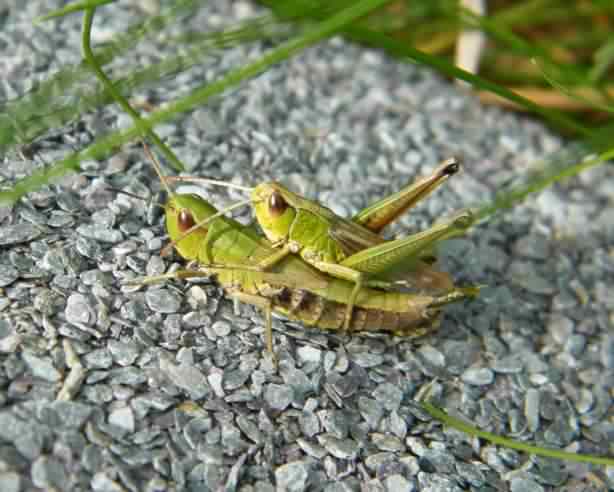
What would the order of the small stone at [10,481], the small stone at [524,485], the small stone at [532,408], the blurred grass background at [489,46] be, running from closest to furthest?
1. the small stone at [10,481]
2. the small stone at [524,485]
3. the small stone at [532,408]
4. the blurred grass background at [489,46]

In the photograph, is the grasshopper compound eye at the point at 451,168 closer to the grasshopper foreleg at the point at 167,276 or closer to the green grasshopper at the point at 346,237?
the green grasshopper at the point at 346,237

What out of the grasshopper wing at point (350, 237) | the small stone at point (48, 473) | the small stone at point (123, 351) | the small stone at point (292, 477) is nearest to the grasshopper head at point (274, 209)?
the grasshopper wing at point (350, 237)

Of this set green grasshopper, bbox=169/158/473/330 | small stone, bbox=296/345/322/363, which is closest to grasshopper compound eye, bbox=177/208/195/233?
green grasshopper, bbox=169/158/473/330

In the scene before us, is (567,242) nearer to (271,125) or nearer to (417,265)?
(417,265)

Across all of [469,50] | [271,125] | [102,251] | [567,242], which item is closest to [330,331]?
[102,251]

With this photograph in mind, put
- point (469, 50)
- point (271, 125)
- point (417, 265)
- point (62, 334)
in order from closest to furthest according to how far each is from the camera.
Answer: point (62, 334) → point (417, 265) → point (271, 125) → point (469, 50)

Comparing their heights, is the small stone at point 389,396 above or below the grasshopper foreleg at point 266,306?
below
